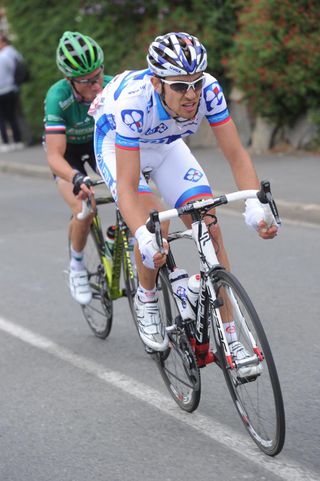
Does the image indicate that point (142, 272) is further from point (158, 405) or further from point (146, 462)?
point (146, 462)

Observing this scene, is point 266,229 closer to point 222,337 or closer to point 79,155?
point 222,337

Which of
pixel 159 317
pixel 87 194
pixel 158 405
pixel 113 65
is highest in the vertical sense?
pixel 87 194

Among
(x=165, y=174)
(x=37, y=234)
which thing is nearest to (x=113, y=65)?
(x=37, y=234)

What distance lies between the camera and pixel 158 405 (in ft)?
18.4

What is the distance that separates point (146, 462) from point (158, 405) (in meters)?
0.84

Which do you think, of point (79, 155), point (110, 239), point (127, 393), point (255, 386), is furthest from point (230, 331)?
point (79, 155)

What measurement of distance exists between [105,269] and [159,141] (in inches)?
64.8

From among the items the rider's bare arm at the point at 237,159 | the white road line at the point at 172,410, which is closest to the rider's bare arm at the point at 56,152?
the white road line at the point at 172,410

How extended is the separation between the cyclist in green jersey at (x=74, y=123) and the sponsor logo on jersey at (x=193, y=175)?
1005 mm

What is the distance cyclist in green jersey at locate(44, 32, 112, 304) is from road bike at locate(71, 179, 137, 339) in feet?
0.27

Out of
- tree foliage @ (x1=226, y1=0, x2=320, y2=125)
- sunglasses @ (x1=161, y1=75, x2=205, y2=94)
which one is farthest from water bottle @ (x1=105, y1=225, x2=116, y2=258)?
tree foliage @ (x1=226, y1=0, x2=320, y2=125)

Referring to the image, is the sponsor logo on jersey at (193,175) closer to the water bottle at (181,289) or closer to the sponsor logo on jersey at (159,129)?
the sponsor logo on jersey at (159,129)

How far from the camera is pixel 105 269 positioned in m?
6.91

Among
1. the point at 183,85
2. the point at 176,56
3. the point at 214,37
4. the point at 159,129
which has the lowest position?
the point at 214,37
